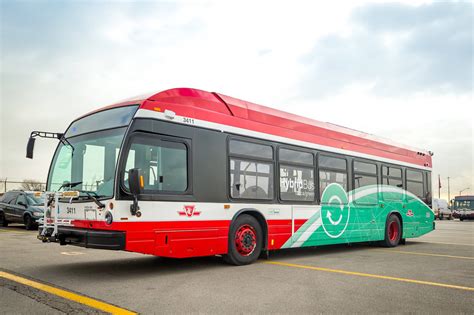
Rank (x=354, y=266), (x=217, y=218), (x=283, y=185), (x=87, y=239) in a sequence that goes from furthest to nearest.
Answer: (x=283, y=185), (x=354, y=266), (x=217, y=218), (x=87, y=239)

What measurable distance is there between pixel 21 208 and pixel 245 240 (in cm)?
1545

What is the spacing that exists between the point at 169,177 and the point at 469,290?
5047 millimetres

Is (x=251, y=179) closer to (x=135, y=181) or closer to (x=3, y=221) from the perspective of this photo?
(x=135, y=181)

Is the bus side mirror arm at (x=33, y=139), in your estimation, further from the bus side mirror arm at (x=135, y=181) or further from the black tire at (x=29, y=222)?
the black tire at (x=29, y=222)

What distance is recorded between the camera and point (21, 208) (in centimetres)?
2078

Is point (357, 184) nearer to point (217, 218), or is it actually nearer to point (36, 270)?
point (217, 218)

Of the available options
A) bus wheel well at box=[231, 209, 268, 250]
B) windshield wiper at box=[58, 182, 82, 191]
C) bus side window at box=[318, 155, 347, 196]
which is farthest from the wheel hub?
windshield wiper at box=[58, 182, 82, 191]

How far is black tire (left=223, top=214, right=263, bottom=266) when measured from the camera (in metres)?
8.82

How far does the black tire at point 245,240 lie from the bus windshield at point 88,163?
2.70 metres

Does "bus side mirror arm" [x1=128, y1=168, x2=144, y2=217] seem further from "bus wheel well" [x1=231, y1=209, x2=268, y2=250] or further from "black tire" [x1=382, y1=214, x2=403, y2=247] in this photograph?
"black tire" [x1=382, y1=214, x2=403, y2=247]

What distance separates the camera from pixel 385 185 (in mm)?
13852

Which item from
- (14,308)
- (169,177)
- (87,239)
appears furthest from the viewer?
(169,177)

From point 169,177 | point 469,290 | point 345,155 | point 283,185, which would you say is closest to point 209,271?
point 169,177

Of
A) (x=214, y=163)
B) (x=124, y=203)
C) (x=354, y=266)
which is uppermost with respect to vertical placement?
(x=214, y=163)
